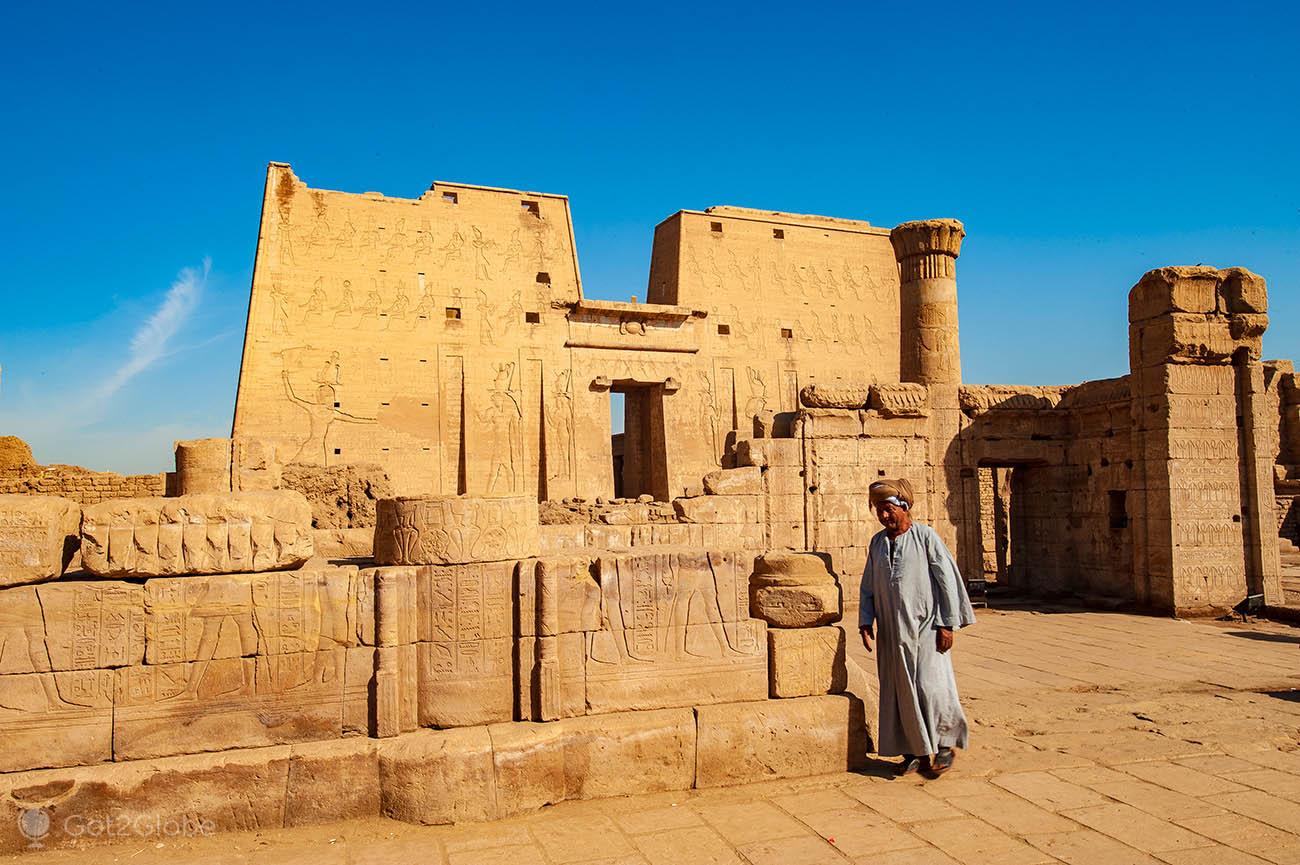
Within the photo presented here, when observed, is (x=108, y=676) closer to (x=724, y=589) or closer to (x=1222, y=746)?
(x=724, y=589)

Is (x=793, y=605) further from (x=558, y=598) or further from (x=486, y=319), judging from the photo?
(x=486, y=319)

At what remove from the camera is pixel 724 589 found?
17.4 ft

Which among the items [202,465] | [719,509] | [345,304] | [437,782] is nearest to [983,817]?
[437,782]

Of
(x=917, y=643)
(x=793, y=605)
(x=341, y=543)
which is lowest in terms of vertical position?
(x=917, y=643)

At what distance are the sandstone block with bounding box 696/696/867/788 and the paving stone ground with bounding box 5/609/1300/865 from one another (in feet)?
0.32

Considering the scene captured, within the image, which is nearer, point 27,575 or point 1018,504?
point 27,575

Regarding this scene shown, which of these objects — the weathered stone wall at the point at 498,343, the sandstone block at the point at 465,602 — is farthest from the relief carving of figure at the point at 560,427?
the sandstone block at the point at 465,602

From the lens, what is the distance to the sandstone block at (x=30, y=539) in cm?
432

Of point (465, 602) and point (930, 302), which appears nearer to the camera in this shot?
point (465, 602)

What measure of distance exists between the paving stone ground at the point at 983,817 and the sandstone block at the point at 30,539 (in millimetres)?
1238

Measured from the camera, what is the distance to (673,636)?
517cm

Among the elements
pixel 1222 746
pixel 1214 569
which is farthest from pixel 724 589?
pixel 1214 569

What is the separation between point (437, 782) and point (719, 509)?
25.8 ft

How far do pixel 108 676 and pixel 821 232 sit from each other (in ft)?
67.4
